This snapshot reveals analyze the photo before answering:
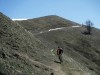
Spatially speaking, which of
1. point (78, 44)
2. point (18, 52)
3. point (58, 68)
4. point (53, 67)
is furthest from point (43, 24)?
point (53, 67)

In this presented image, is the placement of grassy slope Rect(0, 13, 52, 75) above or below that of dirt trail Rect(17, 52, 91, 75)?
above

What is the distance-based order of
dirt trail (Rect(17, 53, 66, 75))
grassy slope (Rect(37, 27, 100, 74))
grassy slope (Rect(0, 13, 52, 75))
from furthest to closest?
grassy slope (Rect(37, 27, 100, 74)) → dirt trail (Rect(17, 53, 66, 75)) → grassy slope (Rect(0, 13, 52, 75))

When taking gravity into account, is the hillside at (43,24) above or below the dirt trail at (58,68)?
above

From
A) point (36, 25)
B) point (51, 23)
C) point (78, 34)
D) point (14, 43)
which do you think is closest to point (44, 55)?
point (14, 43)

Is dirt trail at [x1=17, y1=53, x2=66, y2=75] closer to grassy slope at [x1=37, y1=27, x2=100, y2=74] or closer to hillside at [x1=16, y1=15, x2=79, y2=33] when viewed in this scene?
grassy slope at [x1=37, y1=27, x2=100, y2=74]

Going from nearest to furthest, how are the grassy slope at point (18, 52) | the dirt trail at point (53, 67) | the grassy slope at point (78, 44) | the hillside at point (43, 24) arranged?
the grassy slope at point (18, 52)
the dirt trail at point (53, 67)
the grassy slope at point (78, 44)
the hillside at point (43, 24)

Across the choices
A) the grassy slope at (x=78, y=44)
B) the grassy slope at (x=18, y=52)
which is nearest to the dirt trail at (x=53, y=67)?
the grassy slope at (x=18, y=52)

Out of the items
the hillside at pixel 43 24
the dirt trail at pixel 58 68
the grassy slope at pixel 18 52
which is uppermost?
the hillside at pixel 43 24

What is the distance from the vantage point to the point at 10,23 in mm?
50969

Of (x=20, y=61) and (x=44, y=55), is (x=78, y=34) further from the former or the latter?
(x=20, y=61)

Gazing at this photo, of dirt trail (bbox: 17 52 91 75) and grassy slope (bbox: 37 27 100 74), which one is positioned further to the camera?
grassy slope (bbox: 37 27 100 74)

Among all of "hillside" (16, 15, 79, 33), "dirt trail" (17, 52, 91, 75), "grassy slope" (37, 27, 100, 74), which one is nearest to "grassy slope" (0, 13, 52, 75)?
"dirt trail" (17, 52, 91, 75)

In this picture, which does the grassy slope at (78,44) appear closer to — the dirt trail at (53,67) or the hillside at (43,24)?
the hillside at (43,24)

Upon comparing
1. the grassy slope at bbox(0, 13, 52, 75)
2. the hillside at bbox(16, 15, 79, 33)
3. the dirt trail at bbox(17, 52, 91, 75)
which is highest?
the hillside at bbox(16, 15, 79, 33)
